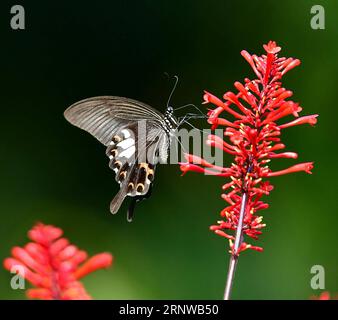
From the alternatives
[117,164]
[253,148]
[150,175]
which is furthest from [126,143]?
[253,148]

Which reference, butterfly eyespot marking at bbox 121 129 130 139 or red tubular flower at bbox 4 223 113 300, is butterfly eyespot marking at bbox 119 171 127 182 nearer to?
butterfly eyespot marking at bbox 121 129 130 139

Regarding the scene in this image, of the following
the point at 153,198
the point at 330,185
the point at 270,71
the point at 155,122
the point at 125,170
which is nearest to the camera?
the point at 270,71

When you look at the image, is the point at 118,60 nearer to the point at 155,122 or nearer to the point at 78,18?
the point at 78,18

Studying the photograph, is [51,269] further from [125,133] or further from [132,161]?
[125,133]

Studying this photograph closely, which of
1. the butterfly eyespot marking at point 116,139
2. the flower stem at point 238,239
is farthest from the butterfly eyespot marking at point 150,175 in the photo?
the flower stem at point 238,239

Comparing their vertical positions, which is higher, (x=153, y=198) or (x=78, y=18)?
(x=78, y=18)

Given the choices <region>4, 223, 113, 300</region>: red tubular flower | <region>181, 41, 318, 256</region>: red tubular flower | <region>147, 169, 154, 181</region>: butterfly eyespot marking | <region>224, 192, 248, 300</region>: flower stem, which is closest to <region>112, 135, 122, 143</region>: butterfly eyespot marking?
<region>147, 169, 154, 181</region>: butterfly eyespot marking

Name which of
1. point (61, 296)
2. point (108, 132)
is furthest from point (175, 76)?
point (61, 296)

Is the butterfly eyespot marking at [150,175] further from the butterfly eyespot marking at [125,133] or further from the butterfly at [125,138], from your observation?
the butterfly eyespot marking at [125,133]
